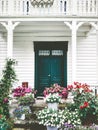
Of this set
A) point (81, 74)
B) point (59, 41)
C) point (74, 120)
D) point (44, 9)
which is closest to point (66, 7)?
point (44, 9)

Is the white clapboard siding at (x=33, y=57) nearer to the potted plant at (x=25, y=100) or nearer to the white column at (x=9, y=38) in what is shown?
the white column at (x=9, y=38)

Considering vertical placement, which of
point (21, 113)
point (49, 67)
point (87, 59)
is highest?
point (87, 59)

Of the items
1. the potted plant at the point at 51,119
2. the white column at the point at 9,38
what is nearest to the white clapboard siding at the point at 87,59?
the white column at the point at 9,38

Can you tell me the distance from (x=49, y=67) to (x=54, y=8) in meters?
3.47

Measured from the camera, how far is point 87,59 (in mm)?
19312

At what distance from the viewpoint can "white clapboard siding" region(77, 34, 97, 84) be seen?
1927cm

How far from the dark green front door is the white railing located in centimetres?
268

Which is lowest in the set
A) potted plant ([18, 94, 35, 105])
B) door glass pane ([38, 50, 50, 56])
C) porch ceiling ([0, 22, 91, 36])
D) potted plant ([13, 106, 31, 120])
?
potted plant ([13, 106, 31, 120])

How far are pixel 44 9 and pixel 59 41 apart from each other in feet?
7.81

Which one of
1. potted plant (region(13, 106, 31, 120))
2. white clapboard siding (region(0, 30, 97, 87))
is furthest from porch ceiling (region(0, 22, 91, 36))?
potted plant (region(13, 106, 31, 120))

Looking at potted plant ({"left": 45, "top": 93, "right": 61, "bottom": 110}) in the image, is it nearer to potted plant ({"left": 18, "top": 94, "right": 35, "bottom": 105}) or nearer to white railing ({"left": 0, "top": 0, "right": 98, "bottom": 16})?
potted plant ({"left": 18, "top": 94, "right": 35, "bottom": 105})

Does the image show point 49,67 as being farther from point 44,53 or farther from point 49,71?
point 44,53

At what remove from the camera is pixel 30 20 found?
56.3 feet

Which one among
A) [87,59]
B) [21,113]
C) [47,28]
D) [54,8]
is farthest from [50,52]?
[21,113]
